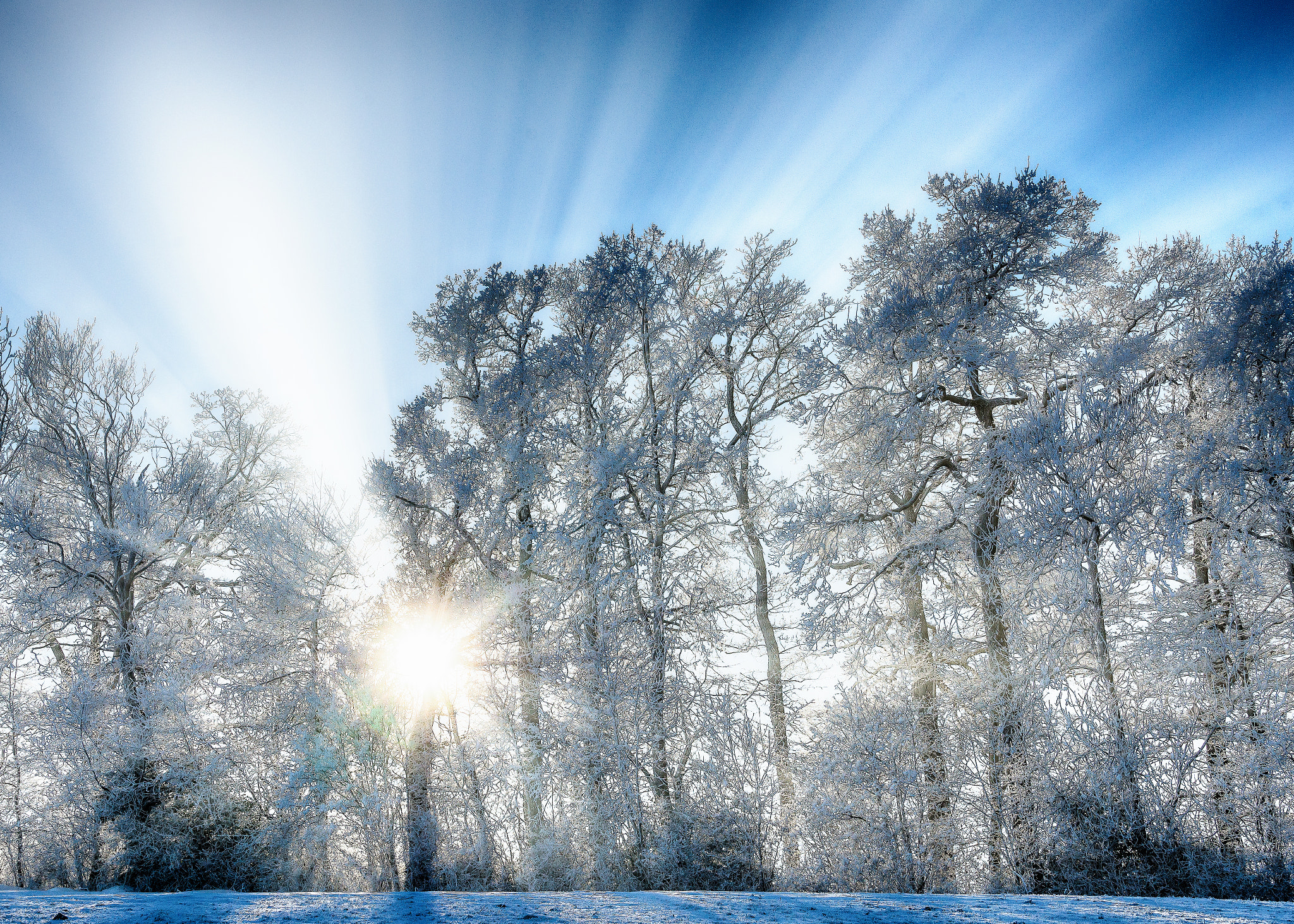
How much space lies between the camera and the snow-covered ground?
3623mm

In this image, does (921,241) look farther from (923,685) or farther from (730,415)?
(923,685)

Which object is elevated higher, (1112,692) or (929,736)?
(1112,692)

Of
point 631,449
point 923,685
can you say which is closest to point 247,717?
point 631,449

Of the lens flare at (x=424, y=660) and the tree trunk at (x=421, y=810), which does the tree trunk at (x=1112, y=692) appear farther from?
the lens flare at (x=424, y=660)

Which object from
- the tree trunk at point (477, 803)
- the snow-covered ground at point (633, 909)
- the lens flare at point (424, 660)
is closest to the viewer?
the snow-covered ground at point (633, 909)

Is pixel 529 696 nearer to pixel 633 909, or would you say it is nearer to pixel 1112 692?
pixel 633 909

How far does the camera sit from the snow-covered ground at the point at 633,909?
3623 mm

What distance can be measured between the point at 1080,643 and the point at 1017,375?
4045mm

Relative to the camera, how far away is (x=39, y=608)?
45.0 ft

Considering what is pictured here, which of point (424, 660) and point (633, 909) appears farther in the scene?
point (424, 660)

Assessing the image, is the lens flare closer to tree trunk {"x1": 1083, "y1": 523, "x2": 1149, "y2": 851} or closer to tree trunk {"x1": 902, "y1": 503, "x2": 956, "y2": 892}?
tree trunk {"x1": 902, "y1": 503, "x2": 956, "y2": 892}

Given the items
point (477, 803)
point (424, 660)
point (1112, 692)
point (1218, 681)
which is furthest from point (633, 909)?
point (1218, 681)

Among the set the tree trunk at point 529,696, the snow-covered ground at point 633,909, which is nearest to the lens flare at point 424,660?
the tree trunk at point 529,696

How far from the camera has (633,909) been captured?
4039 mm
